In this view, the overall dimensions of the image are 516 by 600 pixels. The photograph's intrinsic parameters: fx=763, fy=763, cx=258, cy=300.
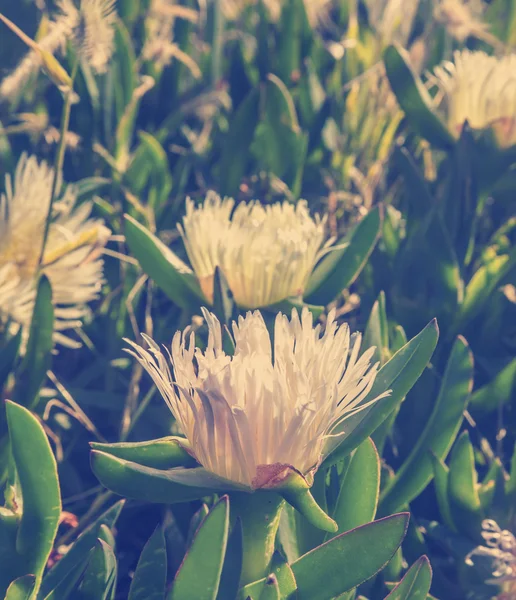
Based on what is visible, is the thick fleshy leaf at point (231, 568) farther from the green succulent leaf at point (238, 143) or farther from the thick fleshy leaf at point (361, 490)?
the green succulent leaf at point (238, 143)

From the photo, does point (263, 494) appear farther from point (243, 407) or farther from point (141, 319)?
point (141, 319)

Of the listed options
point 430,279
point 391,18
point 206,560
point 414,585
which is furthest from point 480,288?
point 391,18

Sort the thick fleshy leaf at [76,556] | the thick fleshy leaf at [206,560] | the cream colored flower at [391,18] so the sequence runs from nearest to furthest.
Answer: the thick fleshy leaf at [206,560]
the thick fleshy leaf at [76,556]
the cream colored flower at [391,18]

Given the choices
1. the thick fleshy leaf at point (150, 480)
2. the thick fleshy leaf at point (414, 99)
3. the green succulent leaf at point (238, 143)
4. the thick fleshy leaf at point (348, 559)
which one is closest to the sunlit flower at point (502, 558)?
the thick fleshy leaf at point (348, 559)

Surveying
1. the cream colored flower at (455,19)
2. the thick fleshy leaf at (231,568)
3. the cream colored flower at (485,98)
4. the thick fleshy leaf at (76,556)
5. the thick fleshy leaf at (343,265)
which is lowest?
the thick fleshy leaf at (76,556)

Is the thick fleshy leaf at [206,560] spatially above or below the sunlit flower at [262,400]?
below

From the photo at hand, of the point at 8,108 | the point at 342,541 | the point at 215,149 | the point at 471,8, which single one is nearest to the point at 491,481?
the point at 342,541

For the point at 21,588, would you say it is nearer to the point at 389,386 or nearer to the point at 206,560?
the point at 206,560
